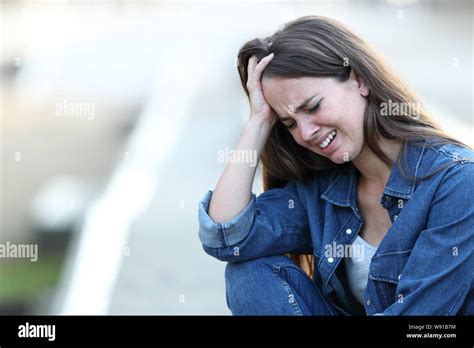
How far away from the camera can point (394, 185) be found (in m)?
2.68

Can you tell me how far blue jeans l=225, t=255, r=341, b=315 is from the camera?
269cm

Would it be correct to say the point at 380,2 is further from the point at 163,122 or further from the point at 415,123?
the point at 415,123

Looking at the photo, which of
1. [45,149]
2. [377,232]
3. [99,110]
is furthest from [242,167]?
[99,110]

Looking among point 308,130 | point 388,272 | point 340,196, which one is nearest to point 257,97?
point 308,130

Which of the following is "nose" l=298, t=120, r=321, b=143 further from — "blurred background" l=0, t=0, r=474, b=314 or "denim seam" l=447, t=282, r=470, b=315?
"blurred background" l=0, t=0, r=474, b=314

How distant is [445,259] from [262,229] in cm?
62

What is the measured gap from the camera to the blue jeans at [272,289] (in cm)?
269

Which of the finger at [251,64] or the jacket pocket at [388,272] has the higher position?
the finger at [251,64]

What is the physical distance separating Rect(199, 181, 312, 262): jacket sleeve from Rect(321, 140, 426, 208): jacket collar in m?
0.15

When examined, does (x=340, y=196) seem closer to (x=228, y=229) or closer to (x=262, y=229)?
(x=262, y=229)

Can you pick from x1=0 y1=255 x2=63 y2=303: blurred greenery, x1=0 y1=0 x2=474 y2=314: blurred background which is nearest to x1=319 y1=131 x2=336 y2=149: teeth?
x1=0 y1=0 x2=474 y2=314: blurred background

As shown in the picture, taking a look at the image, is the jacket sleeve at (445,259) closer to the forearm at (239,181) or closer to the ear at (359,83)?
the ear at (359,83)

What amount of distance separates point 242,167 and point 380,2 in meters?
5.28

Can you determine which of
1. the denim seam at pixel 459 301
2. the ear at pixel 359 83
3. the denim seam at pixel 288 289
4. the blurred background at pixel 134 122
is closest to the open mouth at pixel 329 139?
the ear at pixel 359 83
